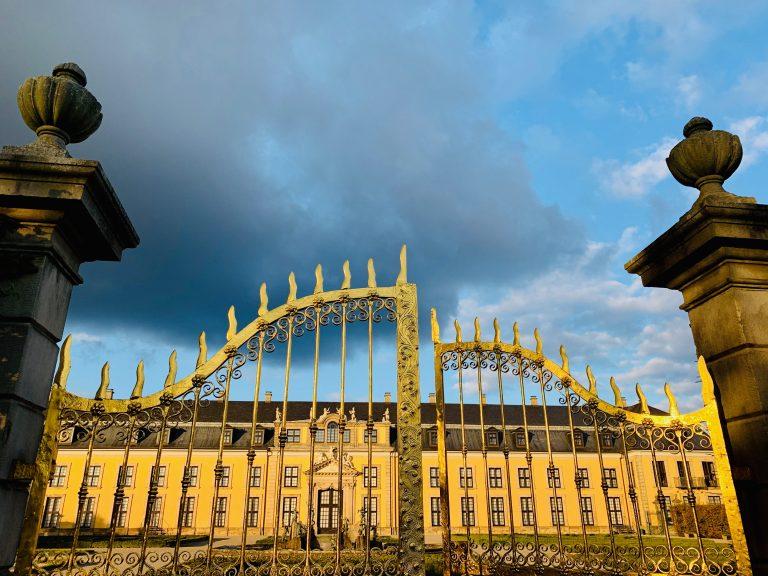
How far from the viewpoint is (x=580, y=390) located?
539 cm

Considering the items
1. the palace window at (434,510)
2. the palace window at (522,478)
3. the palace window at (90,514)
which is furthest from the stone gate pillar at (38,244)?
the palace window at (90,514)

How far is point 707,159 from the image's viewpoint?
466 cm

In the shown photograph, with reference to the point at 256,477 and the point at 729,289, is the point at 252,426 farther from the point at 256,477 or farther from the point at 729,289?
the point at 256,477

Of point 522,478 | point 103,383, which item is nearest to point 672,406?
point 103,383

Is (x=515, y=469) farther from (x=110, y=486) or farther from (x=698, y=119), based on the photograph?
(x=698, y=119)

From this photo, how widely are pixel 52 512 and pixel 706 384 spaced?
113 feet

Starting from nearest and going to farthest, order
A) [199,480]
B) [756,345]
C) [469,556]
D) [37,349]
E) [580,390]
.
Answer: [37,349] → [756,345] → [469,556] → [580,390] → [199,480]

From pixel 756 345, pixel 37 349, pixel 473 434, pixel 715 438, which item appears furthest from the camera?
pixel 473 434

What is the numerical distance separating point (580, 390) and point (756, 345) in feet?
5.33

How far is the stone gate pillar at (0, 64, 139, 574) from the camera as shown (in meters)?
3.60

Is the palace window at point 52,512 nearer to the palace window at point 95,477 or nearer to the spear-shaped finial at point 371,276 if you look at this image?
the palace window at point 95,477

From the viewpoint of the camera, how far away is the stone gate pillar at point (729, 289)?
4008 millimetres

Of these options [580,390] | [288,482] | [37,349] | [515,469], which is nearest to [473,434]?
[515,469]

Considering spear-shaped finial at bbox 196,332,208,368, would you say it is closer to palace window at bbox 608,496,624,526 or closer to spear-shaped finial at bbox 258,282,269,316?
spear-shaped finial at bbox 258,282,269,316
